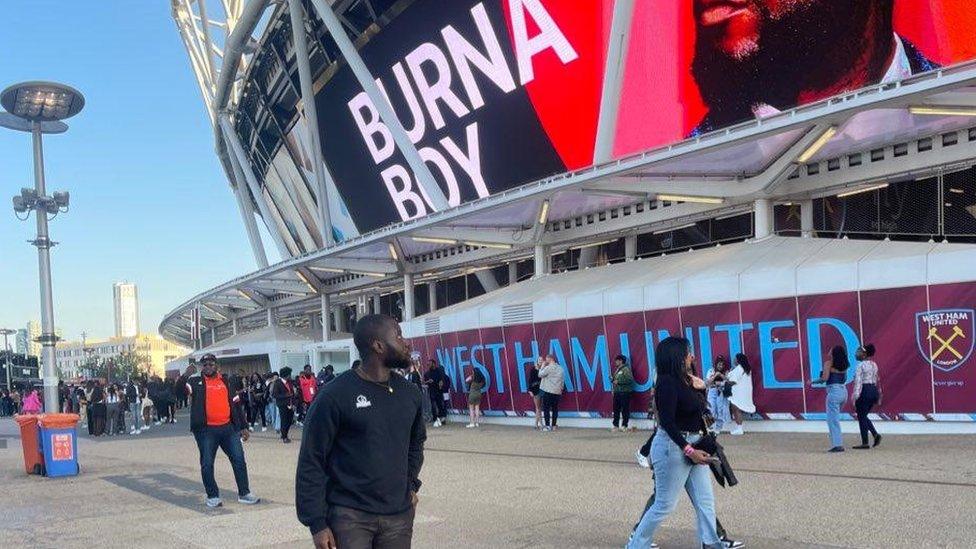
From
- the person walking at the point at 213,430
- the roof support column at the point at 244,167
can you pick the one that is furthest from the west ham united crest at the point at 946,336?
the roof support column at the point at 244,167

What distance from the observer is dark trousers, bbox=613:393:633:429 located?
16453 millimetres

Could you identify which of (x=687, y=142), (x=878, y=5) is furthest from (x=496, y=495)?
(x=878, y=5)

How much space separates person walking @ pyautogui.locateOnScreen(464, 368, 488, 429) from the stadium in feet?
1.47

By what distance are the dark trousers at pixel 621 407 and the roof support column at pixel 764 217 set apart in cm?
454

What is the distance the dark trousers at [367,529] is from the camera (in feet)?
12.5

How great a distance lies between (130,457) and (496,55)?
15873 mm

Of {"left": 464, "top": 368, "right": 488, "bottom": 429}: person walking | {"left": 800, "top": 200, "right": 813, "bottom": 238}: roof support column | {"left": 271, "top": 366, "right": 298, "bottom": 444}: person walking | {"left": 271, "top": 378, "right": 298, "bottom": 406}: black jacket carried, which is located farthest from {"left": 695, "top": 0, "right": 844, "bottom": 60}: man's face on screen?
{"left": 271, "top": 378, "right": 298, "bottom": 406}: black jacket carried

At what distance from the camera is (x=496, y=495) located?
951cm

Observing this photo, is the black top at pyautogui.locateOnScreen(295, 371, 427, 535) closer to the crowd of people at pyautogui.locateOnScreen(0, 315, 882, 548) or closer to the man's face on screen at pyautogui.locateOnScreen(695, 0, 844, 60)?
the crowd of people at pyautogui.locateOnScreen(0, 315, 882, 548)

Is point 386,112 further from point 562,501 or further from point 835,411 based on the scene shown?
point 562,501

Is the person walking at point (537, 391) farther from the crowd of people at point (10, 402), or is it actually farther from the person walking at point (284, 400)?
the crowd of people at point (10, 402)

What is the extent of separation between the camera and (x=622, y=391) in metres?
16.4

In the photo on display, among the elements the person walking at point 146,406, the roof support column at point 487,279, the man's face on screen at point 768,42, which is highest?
the man's face on screen at point 768,42

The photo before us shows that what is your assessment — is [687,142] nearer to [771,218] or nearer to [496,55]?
[771,218]
